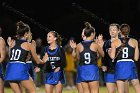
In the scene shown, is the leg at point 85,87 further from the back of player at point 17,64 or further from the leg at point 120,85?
the back of player at point 17,64

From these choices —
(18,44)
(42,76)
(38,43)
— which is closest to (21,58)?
(18,44)

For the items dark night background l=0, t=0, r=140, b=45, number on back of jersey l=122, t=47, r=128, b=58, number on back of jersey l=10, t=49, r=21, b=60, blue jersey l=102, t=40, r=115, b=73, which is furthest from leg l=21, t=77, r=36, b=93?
dark night background l=0, t=0, r=140, b=45

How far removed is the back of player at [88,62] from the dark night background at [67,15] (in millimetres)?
12905

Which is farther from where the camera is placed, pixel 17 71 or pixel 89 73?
pixel 89 73

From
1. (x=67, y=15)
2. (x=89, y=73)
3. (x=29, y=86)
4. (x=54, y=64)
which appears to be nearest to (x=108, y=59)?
(x=89, y=73)

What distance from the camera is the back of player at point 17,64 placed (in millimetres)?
11641

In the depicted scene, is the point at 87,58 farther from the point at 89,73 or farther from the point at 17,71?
the point at 17,71

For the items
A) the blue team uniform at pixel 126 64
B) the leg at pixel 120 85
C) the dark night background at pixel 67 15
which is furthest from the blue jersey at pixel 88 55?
the dark night background at pixel 67 15

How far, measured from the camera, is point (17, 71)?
1166 centimetres

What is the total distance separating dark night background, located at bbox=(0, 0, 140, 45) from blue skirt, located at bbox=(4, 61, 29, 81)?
44.4ft

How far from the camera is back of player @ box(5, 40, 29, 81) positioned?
1164 centimetres

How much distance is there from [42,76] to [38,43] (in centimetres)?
218

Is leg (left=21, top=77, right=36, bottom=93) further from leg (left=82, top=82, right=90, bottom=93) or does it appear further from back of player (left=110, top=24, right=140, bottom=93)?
back of player (left=110, top=24, right=140, bottom=93)

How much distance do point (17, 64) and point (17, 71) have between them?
0.17 metres
